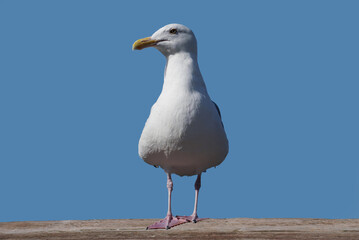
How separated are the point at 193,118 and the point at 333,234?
1815 millimetres

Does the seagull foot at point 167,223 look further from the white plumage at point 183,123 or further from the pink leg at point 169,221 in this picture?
the white plumage at point 183,123

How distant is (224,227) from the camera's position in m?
5.82

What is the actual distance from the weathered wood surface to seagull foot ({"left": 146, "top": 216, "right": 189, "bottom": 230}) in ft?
0.26

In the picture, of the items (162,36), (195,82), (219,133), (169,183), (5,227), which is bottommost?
(5,227)

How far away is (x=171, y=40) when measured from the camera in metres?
5.91

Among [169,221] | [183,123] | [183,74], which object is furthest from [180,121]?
[169,221]

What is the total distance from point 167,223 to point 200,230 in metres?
0.38

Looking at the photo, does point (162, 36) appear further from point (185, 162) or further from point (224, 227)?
point (224, 227)

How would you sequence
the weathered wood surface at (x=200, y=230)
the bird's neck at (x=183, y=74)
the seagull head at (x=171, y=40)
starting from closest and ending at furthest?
the weathered wood surface at (x=200, y=230) < the bird's neck at (x=183, y=74) < the seagull head at (x=171, y=40)

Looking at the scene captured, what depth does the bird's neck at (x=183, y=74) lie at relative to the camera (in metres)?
5.80

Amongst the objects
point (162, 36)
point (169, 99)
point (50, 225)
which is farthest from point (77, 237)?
point (162, 36)

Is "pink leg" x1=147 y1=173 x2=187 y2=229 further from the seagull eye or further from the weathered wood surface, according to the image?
the seagull eye

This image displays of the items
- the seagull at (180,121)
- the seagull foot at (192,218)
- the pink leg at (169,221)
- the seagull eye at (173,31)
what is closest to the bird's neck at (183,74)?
the seagull at (180,121)

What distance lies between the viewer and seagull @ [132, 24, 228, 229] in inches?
221
